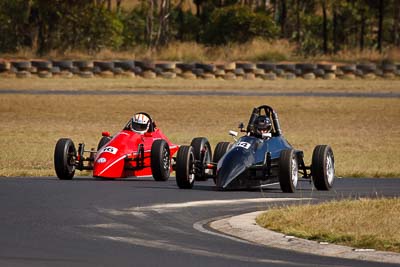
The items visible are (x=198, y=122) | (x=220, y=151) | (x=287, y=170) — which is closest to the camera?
(x=287, y=170)

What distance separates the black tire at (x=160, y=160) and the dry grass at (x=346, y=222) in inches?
181

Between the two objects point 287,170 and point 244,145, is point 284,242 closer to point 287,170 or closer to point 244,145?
point 287,170

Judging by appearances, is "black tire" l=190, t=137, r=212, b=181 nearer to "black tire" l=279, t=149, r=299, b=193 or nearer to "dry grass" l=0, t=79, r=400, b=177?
"black tire" l=279, t=149, r=299, b=193

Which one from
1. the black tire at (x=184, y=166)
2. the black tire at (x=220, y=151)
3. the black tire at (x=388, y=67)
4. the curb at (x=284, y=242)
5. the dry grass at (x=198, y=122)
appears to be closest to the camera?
the curb at (x=284, y=242)

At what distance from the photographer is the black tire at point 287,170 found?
19000 millimetres

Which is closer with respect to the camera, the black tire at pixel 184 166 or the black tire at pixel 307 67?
the black tire at pixel 184 166

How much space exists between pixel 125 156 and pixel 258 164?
288 cm

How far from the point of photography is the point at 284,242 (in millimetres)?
13375

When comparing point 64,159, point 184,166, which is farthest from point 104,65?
point 184,166

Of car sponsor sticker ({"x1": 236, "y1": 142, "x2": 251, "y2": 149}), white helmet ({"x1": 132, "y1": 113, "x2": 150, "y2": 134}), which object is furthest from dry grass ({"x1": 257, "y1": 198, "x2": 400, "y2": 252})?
white helmet ({"x1": 132, "y1": 113, "x2": 150, "y2": 134})

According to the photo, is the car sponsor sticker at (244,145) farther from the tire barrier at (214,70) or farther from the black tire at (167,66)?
the black tire at (167,66)

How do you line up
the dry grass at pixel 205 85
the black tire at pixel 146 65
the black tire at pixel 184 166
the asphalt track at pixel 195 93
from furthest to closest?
the black tire at pixel 146 65 → the dry grass at pixel 205 85 → the asphalt track at pixel 195 93 → the black tire at pixel 184 166

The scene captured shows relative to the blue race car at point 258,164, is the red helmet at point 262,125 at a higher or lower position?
higher

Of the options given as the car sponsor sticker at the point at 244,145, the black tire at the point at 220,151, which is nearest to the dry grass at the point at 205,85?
the black tire at the point at 220,151
